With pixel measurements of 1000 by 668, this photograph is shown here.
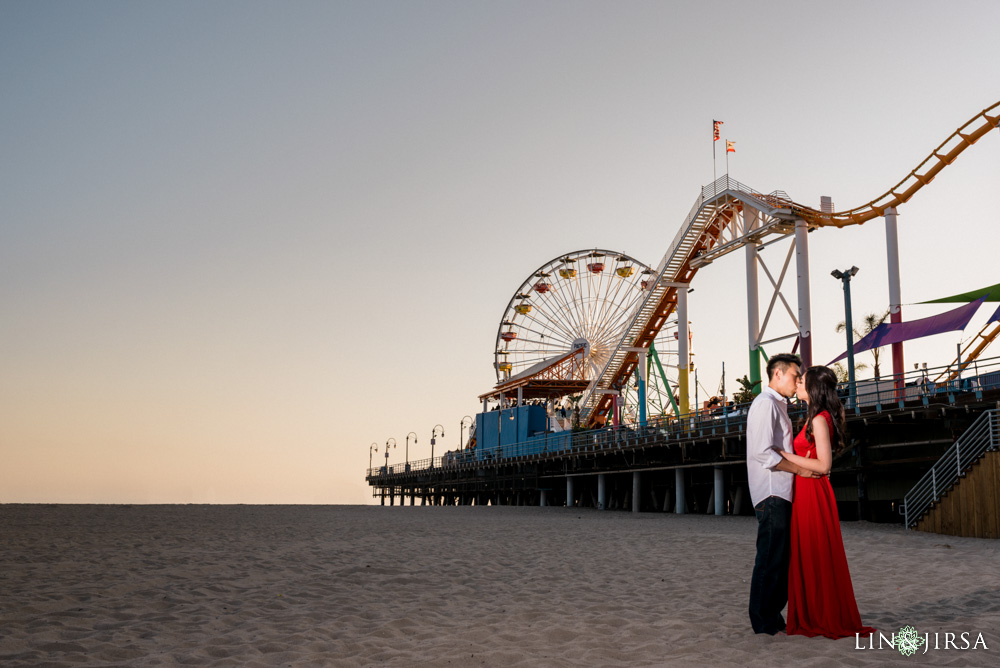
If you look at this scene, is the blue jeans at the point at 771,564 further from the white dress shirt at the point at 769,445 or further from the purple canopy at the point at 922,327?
the purple canopy at the point at 922,327

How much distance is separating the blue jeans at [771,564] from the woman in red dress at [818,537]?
0.20 ft

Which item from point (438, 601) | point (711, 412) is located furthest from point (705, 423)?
point (438, 601)

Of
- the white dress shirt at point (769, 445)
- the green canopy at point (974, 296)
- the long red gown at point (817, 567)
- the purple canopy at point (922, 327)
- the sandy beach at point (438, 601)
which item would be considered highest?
the green canopy at point (974, 296)

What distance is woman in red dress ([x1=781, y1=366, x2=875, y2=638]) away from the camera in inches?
239

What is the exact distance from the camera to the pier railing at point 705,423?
2309cm

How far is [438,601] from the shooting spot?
28.7 feet

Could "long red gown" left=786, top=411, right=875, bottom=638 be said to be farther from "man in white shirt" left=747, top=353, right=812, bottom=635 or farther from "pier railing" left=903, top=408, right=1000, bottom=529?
"pier railing" left=903, top=408, right=1000, bottom=529

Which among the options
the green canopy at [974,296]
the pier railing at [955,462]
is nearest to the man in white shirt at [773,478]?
the pier railing at [955,462]

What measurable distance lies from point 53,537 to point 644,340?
1395 inches

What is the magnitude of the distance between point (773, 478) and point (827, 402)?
669mm

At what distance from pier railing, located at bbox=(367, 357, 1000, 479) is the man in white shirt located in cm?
1615

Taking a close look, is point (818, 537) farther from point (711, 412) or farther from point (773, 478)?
point (711, 412)

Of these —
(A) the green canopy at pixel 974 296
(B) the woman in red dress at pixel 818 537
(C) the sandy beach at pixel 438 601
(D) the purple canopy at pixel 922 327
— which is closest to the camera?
(B) the woman in red dress at pixel 818 537

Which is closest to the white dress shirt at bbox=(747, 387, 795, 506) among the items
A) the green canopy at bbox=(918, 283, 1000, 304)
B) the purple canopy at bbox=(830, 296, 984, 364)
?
the purple canopy at bbox=(830, 296, 984, 364)
